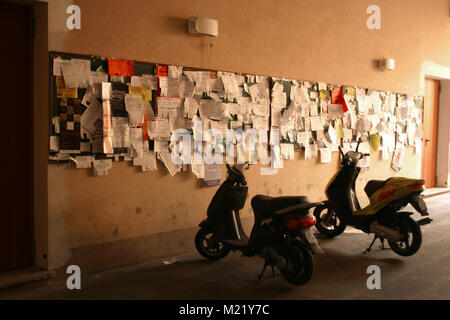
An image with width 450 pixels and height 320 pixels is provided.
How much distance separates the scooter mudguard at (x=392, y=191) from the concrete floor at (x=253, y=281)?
506mm

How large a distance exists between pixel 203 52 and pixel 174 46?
37 centimetres

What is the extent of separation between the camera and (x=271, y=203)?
13.0 feet

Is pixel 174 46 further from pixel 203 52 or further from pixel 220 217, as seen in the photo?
pixel 220 217

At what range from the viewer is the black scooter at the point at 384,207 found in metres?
4.64

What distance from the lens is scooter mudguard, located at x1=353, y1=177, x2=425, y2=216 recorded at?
4.57m

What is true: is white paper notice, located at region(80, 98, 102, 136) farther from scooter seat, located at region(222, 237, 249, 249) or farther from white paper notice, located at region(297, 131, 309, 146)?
white paper notice, located at region(297, 131, 309, 146)

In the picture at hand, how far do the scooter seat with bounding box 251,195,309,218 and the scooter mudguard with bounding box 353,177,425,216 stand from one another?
125cm

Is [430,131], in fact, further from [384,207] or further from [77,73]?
[77,73]

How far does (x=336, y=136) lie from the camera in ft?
21.9

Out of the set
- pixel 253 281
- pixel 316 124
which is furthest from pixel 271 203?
pixel 316 124

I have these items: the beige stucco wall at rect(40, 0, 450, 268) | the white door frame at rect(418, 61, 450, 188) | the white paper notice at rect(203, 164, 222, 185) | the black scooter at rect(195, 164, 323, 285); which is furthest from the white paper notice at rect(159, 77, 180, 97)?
the white door frame at rect(418, 61, 450, 188)
